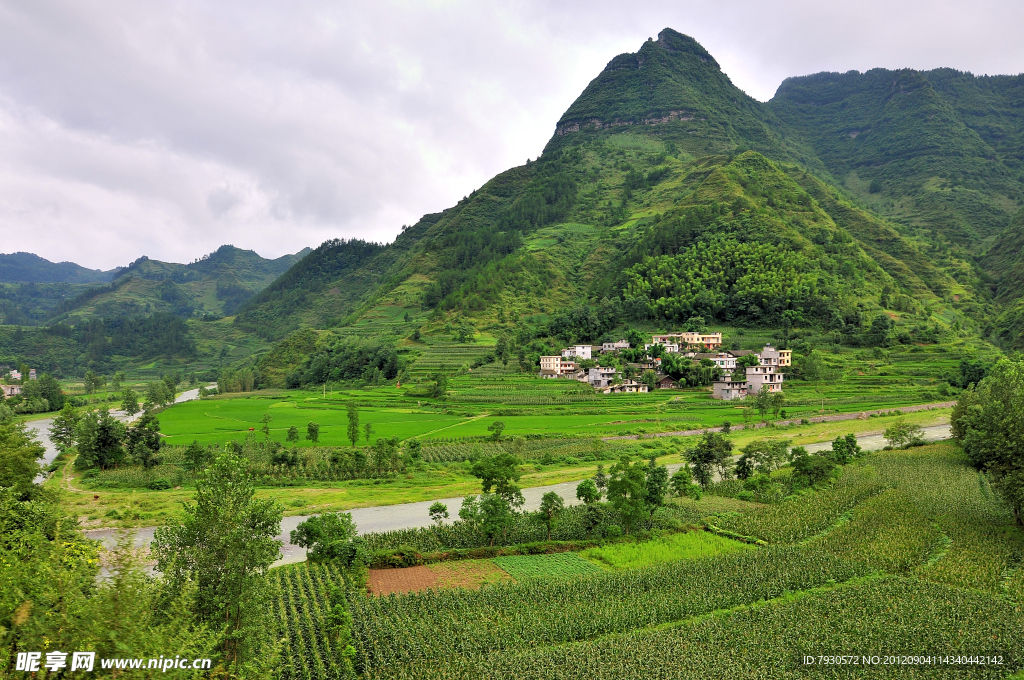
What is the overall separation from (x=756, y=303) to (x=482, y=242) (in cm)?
10104

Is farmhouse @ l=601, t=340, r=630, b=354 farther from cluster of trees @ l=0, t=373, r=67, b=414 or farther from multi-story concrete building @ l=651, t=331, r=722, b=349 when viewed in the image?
cluster of trees @ l=0, t=373, r=67, b=414

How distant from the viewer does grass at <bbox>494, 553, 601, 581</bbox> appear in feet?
98.1

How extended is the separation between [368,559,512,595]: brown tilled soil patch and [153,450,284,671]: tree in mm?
9485

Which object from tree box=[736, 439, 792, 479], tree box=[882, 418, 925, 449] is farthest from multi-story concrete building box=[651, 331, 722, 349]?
tree box=[736, 439, 792, 479]

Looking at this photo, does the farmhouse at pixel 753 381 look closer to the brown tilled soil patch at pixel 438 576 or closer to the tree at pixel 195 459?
the brown tilled soil patch at pixel 438 576

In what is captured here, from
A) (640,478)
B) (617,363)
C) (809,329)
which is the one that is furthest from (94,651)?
(809,329)

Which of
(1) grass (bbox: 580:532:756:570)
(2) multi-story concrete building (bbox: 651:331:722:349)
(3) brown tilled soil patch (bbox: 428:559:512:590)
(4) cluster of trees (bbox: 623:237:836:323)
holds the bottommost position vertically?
(1) grass (bbox: 580:532:756:570)

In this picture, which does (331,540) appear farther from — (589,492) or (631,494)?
(631,494)

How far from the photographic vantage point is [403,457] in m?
53.5

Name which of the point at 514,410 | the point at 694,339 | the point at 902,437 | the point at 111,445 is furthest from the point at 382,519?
the point at 694,339

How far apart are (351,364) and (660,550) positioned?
95.8 m

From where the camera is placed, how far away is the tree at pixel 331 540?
100 feet

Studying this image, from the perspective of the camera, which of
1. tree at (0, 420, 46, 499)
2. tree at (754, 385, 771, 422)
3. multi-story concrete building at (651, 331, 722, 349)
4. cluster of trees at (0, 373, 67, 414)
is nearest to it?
tree at (0, 420, 46, 499)

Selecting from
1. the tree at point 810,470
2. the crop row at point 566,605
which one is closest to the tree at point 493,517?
the crop row at point 566,605
